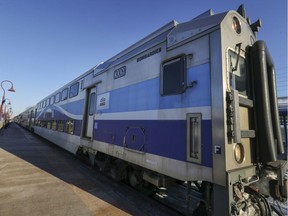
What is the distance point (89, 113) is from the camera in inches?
280

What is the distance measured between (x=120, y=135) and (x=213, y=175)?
2678mm

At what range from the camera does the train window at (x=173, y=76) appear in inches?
137

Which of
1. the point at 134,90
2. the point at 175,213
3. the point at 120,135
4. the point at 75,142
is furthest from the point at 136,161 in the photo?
the point at 75,142

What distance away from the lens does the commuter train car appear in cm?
287

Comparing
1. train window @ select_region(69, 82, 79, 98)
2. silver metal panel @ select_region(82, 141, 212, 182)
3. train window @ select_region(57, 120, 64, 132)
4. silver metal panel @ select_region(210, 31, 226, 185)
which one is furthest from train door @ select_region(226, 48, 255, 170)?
train window @ select_region(57, 120, 64, 132)

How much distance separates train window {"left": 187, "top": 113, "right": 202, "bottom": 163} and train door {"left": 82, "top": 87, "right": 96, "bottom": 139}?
4.19 m

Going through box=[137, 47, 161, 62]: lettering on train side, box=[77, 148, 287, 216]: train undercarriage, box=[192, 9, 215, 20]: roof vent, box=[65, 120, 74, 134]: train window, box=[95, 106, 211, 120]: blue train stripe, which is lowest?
box=[77, 148, 287, 216]: train undercarriage

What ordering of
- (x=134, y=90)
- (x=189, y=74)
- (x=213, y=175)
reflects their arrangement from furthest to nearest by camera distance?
(x=134, y=90), (x=189, y=74), (x=213, y=175)

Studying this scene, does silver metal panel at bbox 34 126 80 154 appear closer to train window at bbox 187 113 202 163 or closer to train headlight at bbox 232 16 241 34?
train window at bbox 187 113 202 163

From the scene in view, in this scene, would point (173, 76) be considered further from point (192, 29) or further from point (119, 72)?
point (119, 72)

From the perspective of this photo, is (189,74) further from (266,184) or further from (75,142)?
(75,142)

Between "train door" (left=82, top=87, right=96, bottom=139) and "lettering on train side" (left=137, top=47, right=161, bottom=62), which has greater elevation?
"lettering on train side" (left=137, top=47, right=161, bottom=62)

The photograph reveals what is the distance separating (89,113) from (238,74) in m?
5.29

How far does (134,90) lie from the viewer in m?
4.67
